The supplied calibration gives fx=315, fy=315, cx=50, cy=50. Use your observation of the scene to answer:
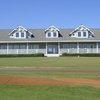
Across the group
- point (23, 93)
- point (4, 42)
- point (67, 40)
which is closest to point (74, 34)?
point (67, 40)

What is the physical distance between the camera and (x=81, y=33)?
7325cm

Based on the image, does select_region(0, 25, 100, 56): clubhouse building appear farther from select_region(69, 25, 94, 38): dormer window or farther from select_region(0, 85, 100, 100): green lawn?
select_region(0, 85, 100, 100): green lawn

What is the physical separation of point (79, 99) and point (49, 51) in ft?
204

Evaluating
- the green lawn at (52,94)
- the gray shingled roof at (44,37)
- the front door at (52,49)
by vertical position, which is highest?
the gray shingled roof at (44,37)

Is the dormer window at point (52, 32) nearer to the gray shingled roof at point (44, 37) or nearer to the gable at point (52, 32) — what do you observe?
the gable at point (52, 32)

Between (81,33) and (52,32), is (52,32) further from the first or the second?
(81,33)

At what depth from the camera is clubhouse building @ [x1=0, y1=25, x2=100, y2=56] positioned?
71.1 meters

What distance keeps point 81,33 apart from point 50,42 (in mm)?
7595

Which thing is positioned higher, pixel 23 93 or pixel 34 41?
pixel 34 41

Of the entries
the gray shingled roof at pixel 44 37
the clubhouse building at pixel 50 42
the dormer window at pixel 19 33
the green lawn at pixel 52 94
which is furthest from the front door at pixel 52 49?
the green lawn at pixel 52 94

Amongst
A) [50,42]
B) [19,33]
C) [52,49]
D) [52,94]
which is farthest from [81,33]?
[52,94]

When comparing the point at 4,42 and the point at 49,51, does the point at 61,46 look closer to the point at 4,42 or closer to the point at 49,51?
the point at 49,51

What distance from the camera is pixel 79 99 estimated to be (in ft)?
36.9

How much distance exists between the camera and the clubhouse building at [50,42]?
71.1 m
